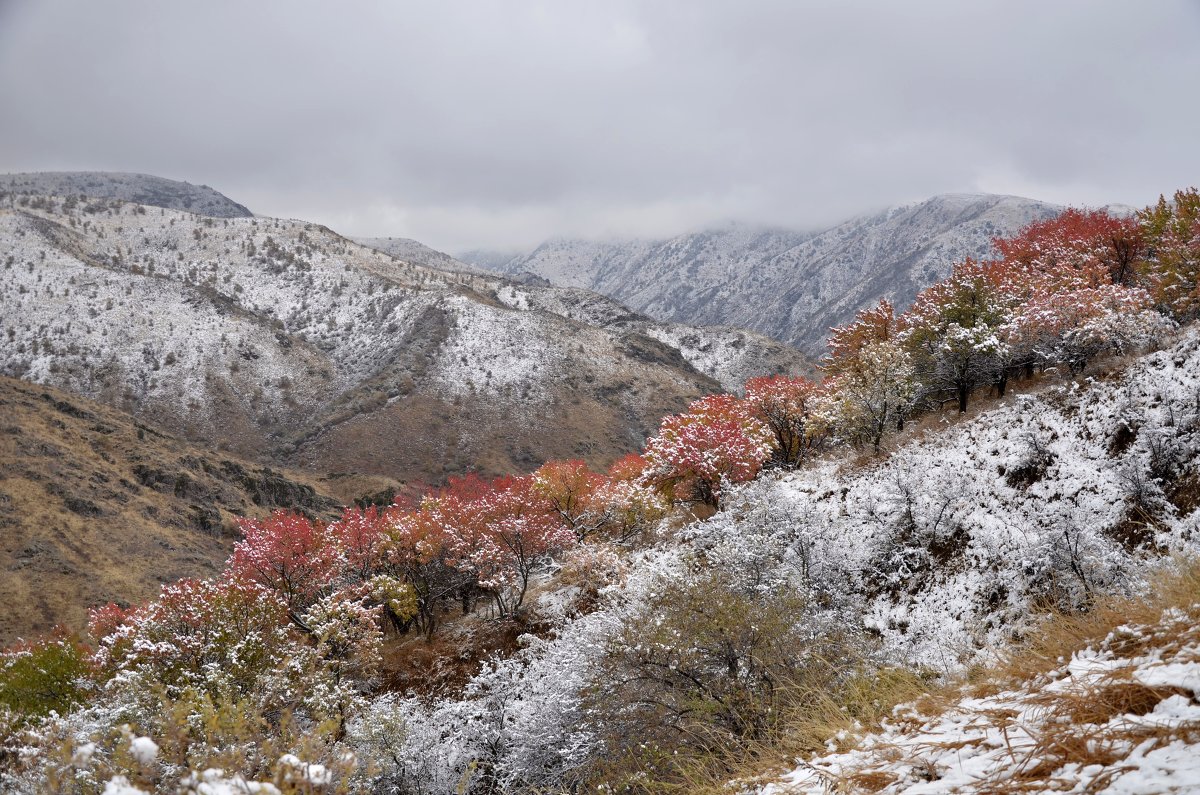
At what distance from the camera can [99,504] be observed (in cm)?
4150

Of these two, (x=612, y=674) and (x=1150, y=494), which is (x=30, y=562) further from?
(x=1150, y=494)

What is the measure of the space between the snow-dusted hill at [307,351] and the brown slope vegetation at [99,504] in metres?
21.3

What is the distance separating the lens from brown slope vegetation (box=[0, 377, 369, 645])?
34.2 meters

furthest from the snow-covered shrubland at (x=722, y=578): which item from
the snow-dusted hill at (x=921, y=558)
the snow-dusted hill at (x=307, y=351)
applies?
the snow-dusted hill at (x=307, y=351)

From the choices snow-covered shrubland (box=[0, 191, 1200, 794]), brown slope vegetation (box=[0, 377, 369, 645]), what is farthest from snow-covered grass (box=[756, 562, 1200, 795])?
brown slope vegetation (box=[0, 377, 369, 645])

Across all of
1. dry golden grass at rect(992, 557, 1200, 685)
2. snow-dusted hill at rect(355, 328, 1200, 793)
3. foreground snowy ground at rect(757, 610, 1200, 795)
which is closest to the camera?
foreground snowy ground at rect(757, 610, 1200, 795)

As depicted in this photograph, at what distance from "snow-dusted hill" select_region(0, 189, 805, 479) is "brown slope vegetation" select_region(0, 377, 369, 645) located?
21269 mm

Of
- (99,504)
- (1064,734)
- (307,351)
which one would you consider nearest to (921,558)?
(1064,734)

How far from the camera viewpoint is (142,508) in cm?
4381

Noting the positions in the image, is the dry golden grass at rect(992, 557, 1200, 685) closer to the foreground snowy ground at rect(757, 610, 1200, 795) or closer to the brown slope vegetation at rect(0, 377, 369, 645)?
the foreground snowy ground at rect(757, 610, 1200, 795)

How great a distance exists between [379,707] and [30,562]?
3500cm

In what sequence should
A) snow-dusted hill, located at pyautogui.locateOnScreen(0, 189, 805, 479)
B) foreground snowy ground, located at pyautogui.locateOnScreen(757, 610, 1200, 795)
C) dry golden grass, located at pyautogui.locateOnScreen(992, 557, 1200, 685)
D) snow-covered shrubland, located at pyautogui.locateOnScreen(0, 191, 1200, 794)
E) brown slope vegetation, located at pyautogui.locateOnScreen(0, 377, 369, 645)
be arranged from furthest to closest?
snow-dusted hill, located at pyautogui.locateOnScreen(0, 189, 805, 479)
brown slope vegetation, located at pyautogui.locateOnScreen(0, 377, 369, 645)
snow-covered shrubland, located at pyautogui.locateOnScreen(0, 191, 1200, 794)
dry golden grass, located at pyautogui.locateOnScreen(992, 557, 1200, 685)
foreground snowy ground, located at pyautogui.locateOnScreen(757, 610, 1200, 795)

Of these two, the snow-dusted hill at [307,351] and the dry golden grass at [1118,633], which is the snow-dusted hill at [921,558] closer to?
the dry golden grass at [1118,633]

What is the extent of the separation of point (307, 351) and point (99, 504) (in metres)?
57.3
